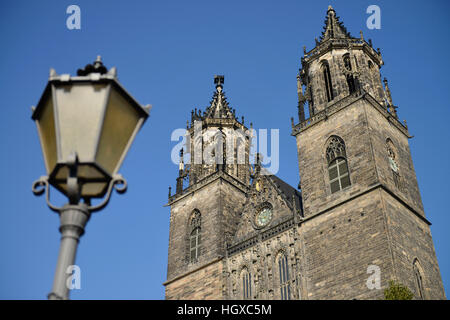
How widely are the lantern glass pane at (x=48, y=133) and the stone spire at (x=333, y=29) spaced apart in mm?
29635

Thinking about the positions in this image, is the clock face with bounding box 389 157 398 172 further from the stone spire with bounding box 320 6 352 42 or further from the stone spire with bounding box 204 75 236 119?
the stone spire with bounding box 204 75 236 119

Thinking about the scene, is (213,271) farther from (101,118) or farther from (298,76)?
(101,118)

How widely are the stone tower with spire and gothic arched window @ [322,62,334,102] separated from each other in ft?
0.23

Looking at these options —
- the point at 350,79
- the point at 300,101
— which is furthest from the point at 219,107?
the point at 350,79

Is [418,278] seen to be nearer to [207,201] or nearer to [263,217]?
[263,217]

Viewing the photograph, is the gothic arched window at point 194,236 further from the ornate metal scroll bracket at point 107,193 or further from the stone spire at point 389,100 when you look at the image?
the ornate metal scroll bracket at point 107,193

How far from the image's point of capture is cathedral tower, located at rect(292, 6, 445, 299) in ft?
73.9

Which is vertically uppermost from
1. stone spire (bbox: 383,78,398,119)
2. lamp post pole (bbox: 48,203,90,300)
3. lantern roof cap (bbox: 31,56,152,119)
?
stone spire (bbox: 383,78,398,119)

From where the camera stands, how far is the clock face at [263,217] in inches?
1129

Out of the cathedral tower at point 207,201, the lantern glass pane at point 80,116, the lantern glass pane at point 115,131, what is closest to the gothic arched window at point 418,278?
the cathedral tower at point 207,201

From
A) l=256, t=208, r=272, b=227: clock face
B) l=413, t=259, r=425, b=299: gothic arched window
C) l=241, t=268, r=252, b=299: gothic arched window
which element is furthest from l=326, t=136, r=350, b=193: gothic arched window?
l=241, t=268, r=252, b=299: gothic arched window

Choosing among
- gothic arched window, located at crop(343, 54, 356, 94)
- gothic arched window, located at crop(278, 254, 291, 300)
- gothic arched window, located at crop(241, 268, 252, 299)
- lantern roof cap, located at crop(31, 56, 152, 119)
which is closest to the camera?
lantern roof cap, located at crop(31, 56, 152, 119)
